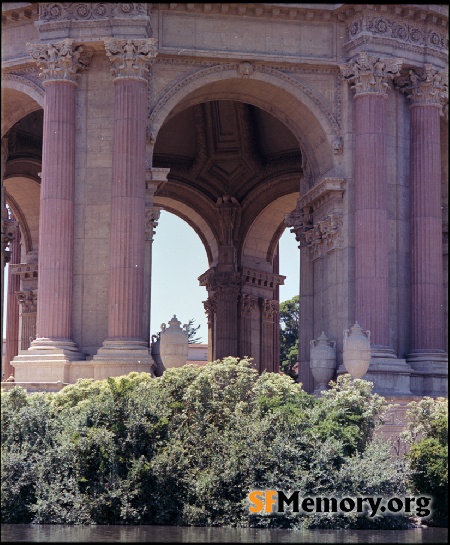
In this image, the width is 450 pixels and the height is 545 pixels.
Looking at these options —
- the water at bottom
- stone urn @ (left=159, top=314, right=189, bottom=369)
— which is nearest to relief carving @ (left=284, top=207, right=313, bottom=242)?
stone urn @ (left=159, top=314, right=189, bottom=369)

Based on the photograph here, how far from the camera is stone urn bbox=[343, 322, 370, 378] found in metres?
45.7

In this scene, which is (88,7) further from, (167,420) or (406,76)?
(167,420)

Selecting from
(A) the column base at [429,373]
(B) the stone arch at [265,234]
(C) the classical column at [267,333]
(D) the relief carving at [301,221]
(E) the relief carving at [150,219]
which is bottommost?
(A) the column base at [429,373]

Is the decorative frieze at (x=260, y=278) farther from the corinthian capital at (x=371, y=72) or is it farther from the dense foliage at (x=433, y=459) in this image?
the dense foliage at (x=433, y=459)

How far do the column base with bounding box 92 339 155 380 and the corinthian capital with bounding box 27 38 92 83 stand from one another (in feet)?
35.5

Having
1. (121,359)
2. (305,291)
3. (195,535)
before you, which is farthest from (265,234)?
(195,535)

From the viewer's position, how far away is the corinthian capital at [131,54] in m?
47.8

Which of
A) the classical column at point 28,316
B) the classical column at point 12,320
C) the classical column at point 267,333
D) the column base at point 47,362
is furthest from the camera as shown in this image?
the classical column at point 267,333

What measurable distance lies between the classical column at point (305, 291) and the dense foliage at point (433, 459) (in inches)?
478

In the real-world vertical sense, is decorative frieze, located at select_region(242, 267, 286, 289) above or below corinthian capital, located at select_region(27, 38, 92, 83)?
below

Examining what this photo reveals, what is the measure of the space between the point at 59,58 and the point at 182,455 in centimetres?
1883

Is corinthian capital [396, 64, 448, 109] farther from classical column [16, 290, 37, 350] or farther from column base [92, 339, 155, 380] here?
classical column [16, 290, 37, 350]

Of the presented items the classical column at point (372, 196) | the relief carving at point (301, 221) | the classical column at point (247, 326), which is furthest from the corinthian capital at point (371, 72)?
the classical column at point (247, 326)

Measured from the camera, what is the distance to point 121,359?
45.4 m
